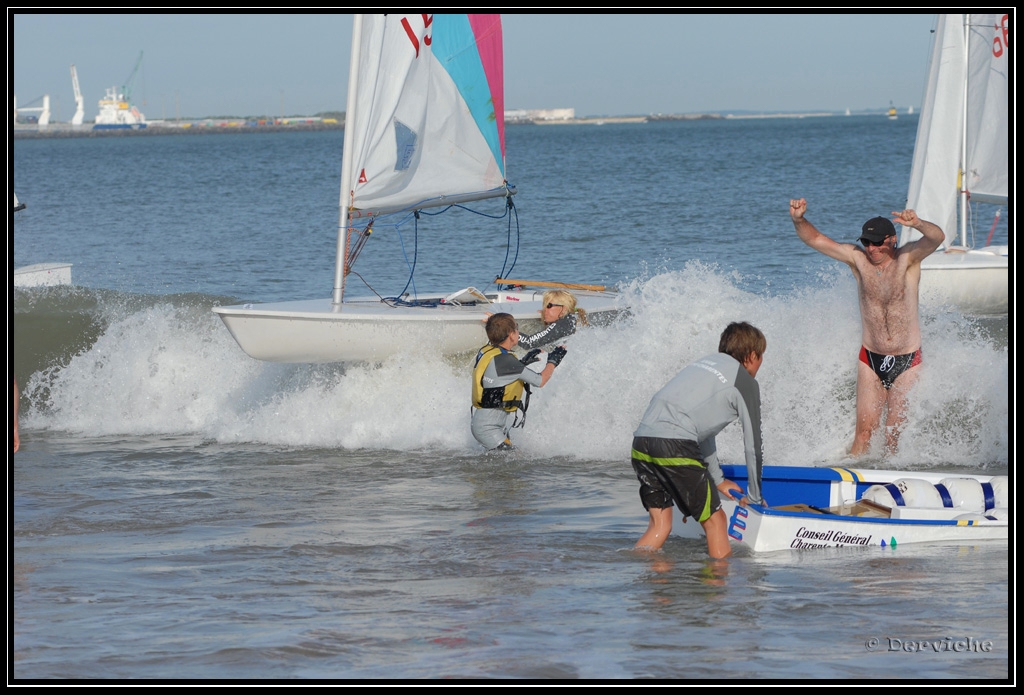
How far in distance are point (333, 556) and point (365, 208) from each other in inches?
162

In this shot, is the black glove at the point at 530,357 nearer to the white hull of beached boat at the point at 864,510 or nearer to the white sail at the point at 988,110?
the white hull of beached boat at the point at 864,510

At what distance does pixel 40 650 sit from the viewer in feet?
16.0

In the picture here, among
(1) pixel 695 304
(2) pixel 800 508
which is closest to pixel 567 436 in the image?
(1) pixel 695 304

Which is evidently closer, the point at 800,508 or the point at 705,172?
the point at 800,508

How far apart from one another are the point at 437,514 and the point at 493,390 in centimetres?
121

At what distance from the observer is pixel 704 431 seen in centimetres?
Answer: 573

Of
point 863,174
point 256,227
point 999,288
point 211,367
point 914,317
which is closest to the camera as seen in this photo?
point 914,317

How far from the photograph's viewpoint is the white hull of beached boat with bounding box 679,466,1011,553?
608 cm

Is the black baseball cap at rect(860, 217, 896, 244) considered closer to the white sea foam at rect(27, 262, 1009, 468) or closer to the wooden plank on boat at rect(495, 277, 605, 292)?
the white sea foam at rect(27, 262, 1009, 468)

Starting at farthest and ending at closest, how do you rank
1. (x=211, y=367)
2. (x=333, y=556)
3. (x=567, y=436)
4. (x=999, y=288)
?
1. (x=999, y=288)
2. (x=211, y=367)
3. (x=567, y=436)
4. (x=333, y=556)

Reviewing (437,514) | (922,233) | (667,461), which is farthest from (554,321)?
(667,461)

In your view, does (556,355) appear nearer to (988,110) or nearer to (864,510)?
(864,510)
